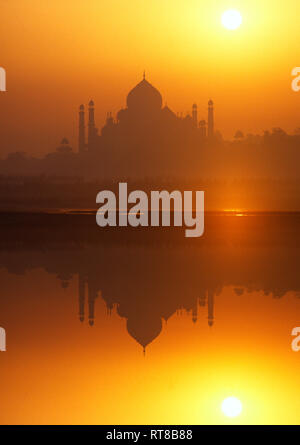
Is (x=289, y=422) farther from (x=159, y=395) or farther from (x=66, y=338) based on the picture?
(x=66, y=338)

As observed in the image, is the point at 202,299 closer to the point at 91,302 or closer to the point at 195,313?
the point at 195,313

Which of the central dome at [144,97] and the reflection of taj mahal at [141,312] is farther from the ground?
the central dome at [144,97]

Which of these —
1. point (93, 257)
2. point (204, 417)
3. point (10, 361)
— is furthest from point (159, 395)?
point (93, 257)

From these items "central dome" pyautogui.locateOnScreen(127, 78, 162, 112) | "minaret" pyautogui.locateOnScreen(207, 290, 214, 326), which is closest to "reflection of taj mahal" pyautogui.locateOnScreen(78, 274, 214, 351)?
"minaret" pyautogui.locateOnScreen(207, 290, 214, 326)

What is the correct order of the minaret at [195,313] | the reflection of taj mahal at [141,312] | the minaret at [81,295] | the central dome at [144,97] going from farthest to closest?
the central dome at [144,97] → the minaret at [81,295] → the minaret at [195,313] → the reflection of taj mahal at [141,312]

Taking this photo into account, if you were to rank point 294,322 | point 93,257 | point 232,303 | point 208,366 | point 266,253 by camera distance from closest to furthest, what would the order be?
point 208,366 < point 294,322 < point 232,303 < point 93,257 < point 266,253

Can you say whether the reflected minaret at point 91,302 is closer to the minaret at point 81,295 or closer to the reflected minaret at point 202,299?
the minaret at point 81,295

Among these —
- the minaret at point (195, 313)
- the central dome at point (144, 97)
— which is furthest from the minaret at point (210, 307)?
the central dome at point (144, 97)
